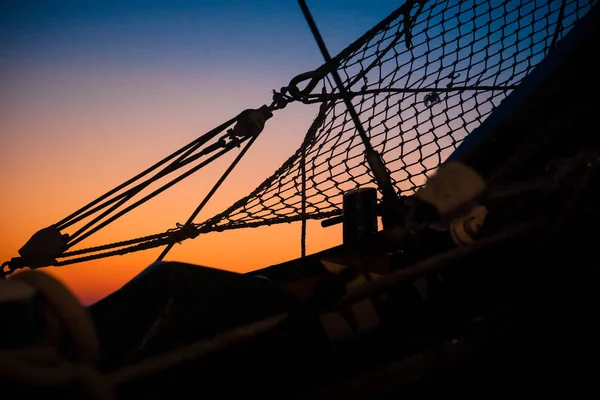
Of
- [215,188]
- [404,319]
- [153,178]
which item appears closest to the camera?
[404,319]

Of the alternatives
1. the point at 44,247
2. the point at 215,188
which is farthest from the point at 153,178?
the point at 44,247

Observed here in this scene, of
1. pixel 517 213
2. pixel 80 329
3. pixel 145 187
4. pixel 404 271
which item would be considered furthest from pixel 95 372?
pixel 145 187

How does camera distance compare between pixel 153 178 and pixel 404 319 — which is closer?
→ pixel 404 319

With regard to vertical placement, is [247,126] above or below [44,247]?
above

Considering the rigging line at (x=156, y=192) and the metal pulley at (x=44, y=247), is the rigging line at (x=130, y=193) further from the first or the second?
the metal pulley at (x=44, y=247)

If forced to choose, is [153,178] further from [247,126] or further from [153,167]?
[247,126]

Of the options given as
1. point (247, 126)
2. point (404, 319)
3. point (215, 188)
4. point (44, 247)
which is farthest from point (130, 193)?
point (404, 319)

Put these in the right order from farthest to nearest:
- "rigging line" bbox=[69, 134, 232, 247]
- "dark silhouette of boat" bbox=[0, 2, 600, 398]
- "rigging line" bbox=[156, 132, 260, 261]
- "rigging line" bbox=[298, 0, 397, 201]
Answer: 1. "rigging line" bbox=[156, 132, 260, 261]
2. "rigging line" bbox=[69, 134, 232, 247]
3. "rigging line" bbox=[298, 0, 397, 201]
4. "dark silhouette of boat" bbox=[0, 2, 600, 398]

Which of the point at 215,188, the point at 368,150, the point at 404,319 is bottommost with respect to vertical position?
the point at 404,319

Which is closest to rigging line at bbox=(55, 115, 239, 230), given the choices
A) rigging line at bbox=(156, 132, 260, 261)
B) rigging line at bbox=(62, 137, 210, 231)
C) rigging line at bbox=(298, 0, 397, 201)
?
rigging line at bbox=(62, 137, 210, 231)

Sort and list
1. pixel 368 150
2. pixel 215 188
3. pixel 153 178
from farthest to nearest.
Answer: pixel 215 188 < pixel 153 178 < pixel 368 150

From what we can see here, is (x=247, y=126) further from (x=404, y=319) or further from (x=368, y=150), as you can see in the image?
(x=404, y=319)

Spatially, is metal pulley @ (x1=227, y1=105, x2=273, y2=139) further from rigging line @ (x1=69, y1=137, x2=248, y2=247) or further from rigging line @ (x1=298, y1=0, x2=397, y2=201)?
rigging line @ (x1=298, y1=0, x2=397, y2=201)

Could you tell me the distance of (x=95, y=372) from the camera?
58 centimetres
